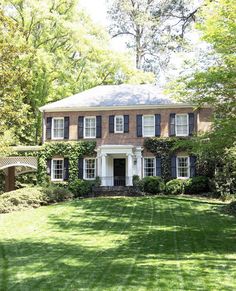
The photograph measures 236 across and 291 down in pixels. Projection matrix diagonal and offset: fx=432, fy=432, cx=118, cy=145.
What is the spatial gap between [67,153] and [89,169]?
190 cm

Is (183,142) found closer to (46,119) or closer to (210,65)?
(210,65)

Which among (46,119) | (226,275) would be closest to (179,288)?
(226,275)

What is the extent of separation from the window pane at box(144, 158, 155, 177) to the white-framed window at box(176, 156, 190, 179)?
67.0 inches

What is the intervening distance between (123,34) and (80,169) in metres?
22.3

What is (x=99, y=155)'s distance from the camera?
29797 millimetres

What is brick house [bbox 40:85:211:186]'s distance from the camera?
1153 inches

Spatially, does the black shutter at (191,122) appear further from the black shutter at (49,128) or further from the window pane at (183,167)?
the black shutter at (49,128)

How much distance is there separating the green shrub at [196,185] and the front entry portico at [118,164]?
146 inches

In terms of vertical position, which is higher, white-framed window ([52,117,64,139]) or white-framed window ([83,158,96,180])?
white-framed window ([52,117,64,139])

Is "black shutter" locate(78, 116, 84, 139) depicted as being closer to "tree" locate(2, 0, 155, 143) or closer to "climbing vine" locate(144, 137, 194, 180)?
"climbing vine" locate(144, 137, 194, 180)

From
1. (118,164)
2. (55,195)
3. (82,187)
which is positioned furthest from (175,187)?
(55,195)

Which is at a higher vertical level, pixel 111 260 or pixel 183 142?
pixel 183 142

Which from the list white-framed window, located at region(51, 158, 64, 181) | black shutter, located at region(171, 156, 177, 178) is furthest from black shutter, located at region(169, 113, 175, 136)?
white-framed window, located at region(51, 158, 64, 181)

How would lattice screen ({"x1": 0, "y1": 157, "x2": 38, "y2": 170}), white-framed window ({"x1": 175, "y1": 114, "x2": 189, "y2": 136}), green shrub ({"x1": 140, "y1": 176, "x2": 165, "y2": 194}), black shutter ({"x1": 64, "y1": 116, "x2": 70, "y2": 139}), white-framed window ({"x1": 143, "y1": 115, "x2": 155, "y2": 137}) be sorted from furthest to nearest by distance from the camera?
1. lattice screen ({"x1": 0, "y1": 157, "x2": 38, "y2": 170})
2. black shutter ({"x1": 64, "y1": 116, "x2": 70, "y2": 139})
3. white-framed window ({"x1": 143, "y1": 115, "x2": 155, "y2": 137})
4. white-framed window ({"x1": 175, "y1": 114, "x2": 189, "y2": 136})
5. green shrub ({"x1": 140, "y1": 176, "x2": 165, "y2": 194})
